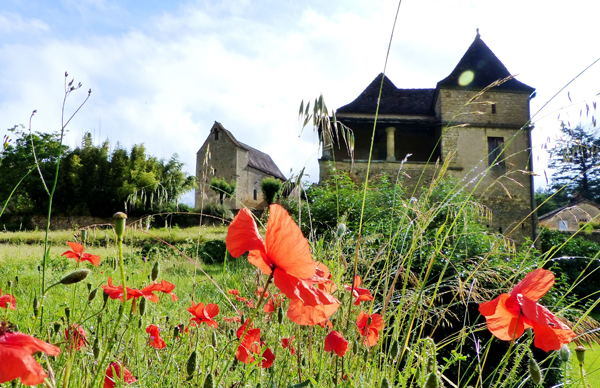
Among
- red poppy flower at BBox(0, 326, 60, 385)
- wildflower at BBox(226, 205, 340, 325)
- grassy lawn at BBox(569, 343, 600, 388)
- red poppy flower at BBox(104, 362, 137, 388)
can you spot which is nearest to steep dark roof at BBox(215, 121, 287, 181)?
grassy lawn at BBox(569, 343, 600, 388)

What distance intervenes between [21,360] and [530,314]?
705 millimetres

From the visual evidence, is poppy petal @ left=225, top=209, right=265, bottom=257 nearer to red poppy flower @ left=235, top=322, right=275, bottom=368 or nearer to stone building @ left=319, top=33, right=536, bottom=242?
red poppy flower @ left=235, top=322, right=275, bottom=368

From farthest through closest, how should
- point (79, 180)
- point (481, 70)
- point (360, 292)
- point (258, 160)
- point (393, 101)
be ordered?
point (258, 160) < point (79, 180) < point (393, 101) < point (481, 70) < point (360, 292)

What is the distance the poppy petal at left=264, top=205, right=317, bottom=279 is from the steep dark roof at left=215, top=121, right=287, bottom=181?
27.2 meters

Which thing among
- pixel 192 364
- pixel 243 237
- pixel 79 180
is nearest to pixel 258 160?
pixel 79 180

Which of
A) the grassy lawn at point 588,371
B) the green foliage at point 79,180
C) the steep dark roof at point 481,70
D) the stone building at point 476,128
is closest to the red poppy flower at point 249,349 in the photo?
the grassy lawn at point 588,371

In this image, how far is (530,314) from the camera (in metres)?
0.67

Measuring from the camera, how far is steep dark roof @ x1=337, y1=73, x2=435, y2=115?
1620 cm

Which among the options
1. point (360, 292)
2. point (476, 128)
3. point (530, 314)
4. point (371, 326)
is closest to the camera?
point (530, 314)

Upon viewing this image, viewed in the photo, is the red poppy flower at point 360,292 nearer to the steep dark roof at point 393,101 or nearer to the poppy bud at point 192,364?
the poppy bud at point 192,364

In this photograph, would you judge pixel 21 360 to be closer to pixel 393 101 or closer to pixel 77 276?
pixel 77 276

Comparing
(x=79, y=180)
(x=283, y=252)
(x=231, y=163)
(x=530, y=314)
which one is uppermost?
(x=231, y=163)

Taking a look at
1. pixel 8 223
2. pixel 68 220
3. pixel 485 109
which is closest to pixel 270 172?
pixel 68 220

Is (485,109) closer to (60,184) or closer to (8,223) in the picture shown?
(60,184)
